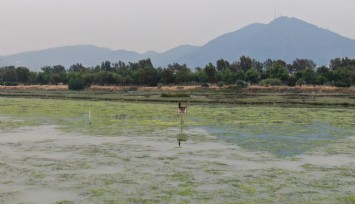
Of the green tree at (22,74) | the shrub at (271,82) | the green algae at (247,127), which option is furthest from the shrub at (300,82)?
the green tree at (22,74)

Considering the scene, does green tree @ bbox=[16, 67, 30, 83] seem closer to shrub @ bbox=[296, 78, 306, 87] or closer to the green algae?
shrub @ bbox=[296, 78, 306, 87]

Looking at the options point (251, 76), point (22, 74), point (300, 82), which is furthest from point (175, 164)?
point (22, 74)

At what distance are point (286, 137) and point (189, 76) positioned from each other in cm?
10916

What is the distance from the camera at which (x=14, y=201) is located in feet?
52.4

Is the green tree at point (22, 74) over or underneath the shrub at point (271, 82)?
over

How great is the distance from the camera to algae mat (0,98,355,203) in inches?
674

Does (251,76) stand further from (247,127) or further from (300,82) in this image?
(247,127)

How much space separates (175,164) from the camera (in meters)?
22.8

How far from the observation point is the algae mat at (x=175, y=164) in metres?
17.1

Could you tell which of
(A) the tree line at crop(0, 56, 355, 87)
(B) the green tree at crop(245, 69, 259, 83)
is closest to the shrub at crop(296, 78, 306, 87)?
(A) the tree line at crop(0, 56, 355, 87)

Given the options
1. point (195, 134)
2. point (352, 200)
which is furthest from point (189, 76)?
point (352, 200)

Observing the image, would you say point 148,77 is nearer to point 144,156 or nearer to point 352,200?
point 144,156

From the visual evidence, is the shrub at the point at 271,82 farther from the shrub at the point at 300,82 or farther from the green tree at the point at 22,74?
the green tree at the point at 22,74

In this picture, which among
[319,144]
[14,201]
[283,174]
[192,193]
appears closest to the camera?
[14,201]
